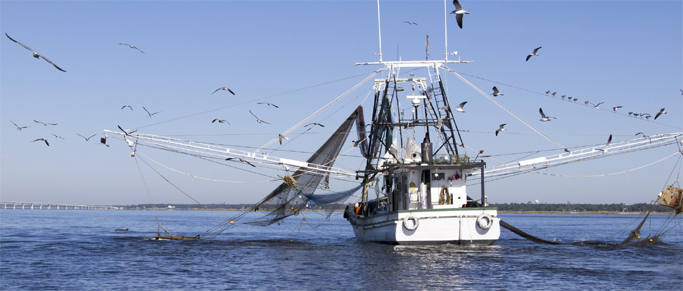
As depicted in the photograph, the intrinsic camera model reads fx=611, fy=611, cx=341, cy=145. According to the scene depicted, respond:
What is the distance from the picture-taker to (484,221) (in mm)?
32094

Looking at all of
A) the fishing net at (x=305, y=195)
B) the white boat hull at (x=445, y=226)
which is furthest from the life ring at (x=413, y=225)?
the fishing net at (x=305, y=195)

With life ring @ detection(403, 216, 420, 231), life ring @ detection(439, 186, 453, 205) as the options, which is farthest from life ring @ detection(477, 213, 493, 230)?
life ring @ detection(403, 216, 420, 231)

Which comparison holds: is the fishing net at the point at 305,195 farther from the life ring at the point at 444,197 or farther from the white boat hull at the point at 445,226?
the white boat hull at the point at 445,226

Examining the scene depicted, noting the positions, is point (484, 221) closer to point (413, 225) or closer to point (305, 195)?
point (413, 225)

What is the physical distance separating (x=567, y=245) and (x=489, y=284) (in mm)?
18361

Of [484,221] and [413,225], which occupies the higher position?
[484,221]

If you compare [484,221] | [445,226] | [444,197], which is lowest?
[445,226]

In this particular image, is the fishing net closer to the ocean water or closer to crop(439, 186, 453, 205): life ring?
the ocean water

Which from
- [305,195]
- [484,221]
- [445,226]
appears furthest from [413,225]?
[305,195]

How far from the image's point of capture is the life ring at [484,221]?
32.0 metres

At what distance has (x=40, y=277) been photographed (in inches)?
945

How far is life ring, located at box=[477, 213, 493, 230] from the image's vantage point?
105 feet

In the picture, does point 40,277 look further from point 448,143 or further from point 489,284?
point 448,143

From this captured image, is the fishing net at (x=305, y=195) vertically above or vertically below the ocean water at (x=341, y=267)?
above
